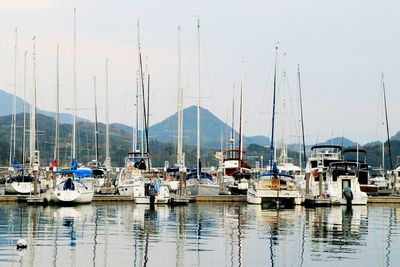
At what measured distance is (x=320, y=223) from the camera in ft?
142

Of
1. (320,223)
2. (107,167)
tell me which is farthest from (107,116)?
(320,223)

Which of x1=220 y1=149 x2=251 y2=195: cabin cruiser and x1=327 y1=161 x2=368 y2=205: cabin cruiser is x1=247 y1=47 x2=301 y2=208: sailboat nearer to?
x1=327 y1=161 x2=368 y2=205: cabin cruiser

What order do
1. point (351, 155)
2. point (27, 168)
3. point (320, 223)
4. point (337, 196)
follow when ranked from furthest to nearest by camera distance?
1. point (351, 155)
2. point (27, 168)
3. point (337, 196)
4. point (320, 223)

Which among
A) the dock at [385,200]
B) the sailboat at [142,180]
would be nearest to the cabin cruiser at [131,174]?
the sailboat at [142,180]

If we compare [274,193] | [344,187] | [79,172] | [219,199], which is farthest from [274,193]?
[79,172]

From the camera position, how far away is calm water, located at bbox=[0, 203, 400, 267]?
→ 27.0m

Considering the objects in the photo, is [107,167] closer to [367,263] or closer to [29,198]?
[29,198]

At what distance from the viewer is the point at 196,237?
34.3m

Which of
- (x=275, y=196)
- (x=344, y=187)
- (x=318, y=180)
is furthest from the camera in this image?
(x=318, y=180)

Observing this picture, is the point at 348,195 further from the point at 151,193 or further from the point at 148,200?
the point at 148,200

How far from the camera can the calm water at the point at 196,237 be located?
27.0 meters

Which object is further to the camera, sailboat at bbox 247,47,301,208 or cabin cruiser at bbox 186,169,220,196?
cabin cruiser at bbox 186,169,220,196

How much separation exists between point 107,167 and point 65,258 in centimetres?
4877

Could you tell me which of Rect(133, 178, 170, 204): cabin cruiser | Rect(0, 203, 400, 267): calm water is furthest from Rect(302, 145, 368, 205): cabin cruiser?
Rect(133, 178, 170, 204): cabin cruiser
